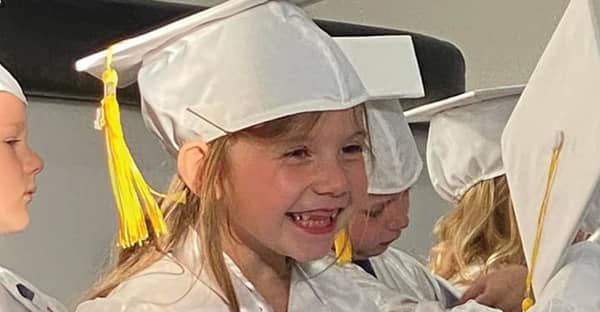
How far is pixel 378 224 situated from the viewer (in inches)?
36.8

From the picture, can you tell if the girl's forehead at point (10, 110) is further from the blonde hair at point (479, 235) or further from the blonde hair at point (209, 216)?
the blonde hair at point (479, 235)

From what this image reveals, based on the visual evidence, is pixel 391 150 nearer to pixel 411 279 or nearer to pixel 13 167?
pixel 411 279

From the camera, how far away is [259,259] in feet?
2.50

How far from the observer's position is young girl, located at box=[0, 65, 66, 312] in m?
0.72

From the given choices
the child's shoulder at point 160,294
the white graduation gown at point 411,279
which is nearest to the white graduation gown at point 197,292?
the child's shoulder at point 160,294

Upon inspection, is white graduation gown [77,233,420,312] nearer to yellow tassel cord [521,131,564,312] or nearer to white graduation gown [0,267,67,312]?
white graduation gown [0,267,67,312]

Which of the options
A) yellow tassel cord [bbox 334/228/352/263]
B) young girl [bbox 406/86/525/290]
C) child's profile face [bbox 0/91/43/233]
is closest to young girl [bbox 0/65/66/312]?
child's profile face [bbox 0/91/43/233]

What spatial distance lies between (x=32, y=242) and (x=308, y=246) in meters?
0.33

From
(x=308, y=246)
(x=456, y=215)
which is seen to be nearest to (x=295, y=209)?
(x=308, y=246)

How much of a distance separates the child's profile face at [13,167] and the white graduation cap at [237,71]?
73mm

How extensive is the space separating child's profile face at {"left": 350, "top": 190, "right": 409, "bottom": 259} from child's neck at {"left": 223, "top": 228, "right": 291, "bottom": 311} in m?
0.14

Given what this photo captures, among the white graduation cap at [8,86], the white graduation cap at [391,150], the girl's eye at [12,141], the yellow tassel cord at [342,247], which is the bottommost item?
the yellow tassel cord at [342,247]

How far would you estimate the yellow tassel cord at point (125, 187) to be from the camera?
28.7 inches

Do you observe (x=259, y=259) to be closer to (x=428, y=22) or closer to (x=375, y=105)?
(x=375, y=105)
